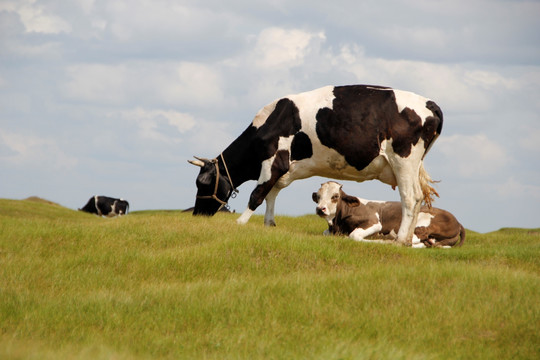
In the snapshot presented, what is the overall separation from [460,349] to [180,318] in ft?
13.4

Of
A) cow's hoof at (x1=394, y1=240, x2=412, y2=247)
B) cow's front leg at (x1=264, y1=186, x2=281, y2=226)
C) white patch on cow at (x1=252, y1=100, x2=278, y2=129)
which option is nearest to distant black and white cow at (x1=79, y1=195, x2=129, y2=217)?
cow's front leg at (x1=264, y1=186, x2=281, y2=226)

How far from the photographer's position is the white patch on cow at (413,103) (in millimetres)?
15703

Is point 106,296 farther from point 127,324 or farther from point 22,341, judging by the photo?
point 22,341

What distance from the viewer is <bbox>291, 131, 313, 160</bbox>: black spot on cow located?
15867mm

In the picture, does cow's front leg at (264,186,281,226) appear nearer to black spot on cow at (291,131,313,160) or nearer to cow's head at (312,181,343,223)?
cow's head at (312,181,343,223)

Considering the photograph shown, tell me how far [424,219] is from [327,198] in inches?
115

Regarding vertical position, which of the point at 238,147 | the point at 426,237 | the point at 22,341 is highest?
the point at 238,147

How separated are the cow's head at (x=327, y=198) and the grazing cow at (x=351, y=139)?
0.37 meters

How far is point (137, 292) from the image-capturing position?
1077cm

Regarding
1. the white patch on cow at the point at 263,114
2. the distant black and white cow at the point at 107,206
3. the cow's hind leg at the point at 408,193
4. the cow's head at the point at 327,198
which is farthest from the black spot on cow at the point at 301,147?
the distant black and white cow at the point at 107,206

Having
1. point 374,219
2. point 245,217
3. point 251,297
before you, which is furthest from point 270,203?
point 251,297

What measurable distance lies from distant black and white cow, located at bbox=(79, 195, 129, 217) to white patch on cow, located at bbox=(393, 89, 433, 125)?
107 feet

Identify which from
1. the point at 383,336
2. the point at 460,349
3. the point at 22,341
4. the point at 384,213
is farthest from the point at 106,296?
the point at 384,213

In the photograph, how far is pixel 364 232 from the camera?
1619cm
